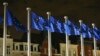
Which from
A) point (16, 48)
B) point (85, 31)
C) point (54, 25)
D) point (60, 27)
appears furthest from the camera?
point (16, 48)

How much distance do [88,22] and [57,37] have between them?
3.74 m

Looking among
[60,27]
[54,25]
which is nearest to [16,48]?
[60,27]

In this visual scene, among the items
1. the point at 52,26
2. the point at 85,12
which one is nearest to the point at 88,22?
the point at 85,12

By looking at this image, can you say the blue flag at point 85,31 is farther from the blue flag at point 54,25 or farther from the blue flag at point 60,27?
the blue flag at point 54,25

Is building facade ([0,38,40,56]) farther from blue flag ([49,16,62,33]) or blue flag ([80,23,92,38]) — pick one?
blue flag ([80,23,92,38])

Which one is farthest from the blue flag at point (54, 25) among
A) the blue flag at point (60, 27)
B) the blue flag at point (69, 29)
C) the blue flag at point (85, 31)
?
the blue flag at point (85, 31)

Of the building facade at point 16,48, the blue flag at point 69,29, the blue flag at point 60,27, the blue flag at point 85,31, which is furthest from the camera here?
the building facade at point 16,48

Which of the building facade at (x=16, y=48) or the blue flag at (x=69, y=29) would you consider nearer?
the blue flag at (x=69, y=29)

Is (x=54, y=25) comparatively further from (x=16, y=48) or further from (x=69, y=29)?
(x=16, y=48)

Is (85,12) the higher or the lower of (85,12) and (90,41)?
the higher

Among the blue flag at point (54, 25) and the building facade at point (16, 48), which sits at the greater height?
the blue flag at point (54, 25)

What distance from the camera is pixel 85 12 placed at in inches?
1328

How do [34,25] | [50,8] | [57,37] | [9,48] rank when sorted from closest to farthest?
[34,25]
[9,48]
[50,8]
[57,37]

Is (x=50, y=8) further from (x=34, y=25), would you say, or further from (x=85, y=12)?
(x=34, y=25)
